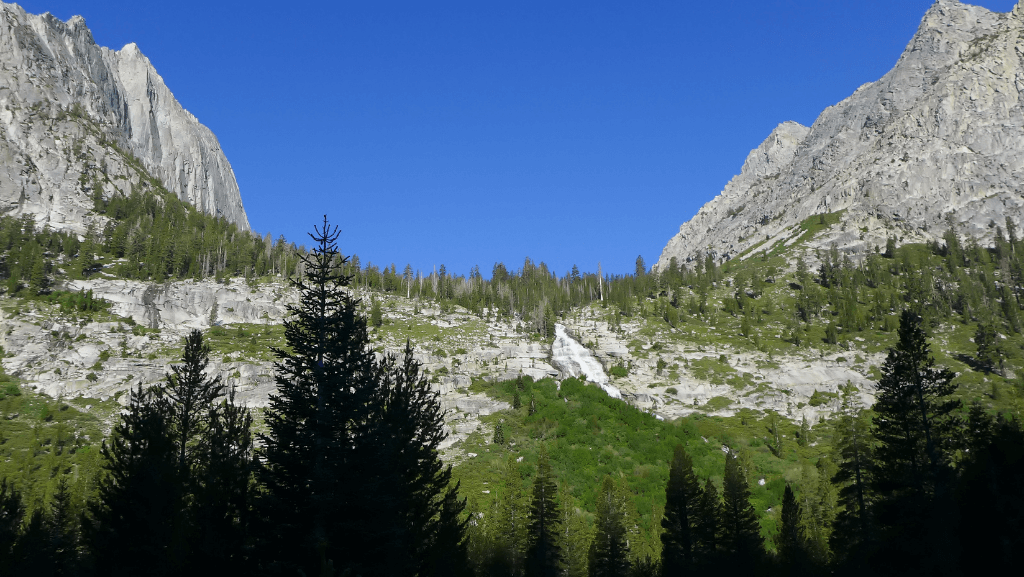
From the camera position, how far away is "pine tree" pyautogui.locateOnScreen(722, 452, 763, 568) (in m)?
57.8

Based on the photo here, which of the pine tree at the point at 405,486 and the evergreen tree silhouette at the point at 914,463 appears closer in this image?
the pine tree at the point at 405,486

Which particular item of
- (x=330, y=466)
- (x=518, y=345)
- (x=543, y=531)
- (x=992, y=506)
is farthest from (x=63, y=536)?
(x=518, y=345)

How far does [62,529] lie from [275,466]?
45.4 metres

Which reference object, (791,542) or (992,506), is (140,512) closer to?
(992,506)

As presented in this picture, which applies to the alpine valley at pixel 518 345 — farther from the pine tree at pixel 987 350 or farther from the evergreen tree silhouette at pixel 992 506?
the evergreen tree silhouette at pixel 992 506

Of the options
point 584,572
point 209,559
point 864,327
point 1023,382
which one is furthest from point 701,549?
point 864,327

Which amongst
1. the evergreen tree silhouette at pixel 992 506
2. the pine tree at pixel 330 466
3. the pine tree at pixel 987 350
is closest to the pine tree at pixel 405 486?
the pine tree at pixel 330 466

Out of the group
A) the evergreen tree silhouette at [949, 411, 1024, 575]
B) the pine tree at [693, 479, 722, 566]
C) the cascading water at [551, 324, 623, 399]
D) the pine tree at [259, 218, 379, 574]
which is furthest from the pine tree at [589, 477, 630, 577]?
the cascading water at [551, 324, 623, 399]

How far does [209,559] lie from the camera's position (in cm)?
2253

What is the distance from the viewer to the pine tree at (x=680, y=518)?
58.3 metres

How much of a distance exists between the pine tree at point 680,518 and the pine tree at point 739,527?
287cm

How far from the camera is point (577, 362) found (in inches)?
5246

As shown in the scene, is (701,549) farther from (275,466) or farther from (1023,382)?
(1023,382)

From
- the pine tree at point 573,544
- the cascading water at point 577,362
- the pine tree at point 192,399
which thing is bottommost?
the pine tree at point 573,544
